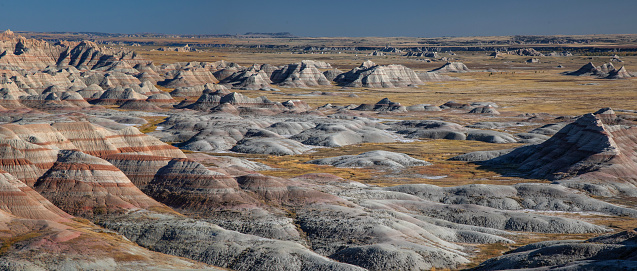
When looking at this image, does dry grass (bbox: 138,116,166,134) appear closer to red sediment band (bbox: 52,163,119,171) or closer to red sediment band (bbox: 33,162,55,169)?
red sediment band (bbox: 33,162,55,169)

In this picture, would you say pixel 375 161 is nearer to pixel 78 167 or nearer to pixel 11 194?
pixel 78 167

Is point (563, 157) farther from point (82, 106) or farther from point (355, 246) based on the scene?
point (82, 106)

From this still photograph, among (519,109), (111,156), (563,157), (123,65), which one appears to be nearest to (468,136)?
A: (563,157)

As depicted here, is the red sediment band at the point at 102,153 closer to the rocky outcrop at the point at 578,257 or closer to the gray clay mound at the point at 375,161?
the gray clay mound at the point at 375,161

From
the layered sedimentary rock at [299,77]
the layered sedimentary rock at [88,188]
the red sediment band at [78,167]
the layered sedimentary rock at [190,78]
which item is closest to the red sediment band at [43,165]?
the layered sedimentary rock at [88,188]

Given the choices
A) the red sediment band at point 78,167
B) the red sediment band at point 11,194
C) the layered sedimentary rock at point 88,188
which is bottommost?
the layered sedimentary rock at point 88,188

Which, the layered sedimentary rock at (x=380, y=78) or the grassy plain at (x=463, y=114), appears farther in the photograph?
the layered sedimentary rock at (x=380, y=78)

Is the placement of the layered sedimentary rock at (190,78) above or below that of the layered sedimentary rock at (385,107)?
above
